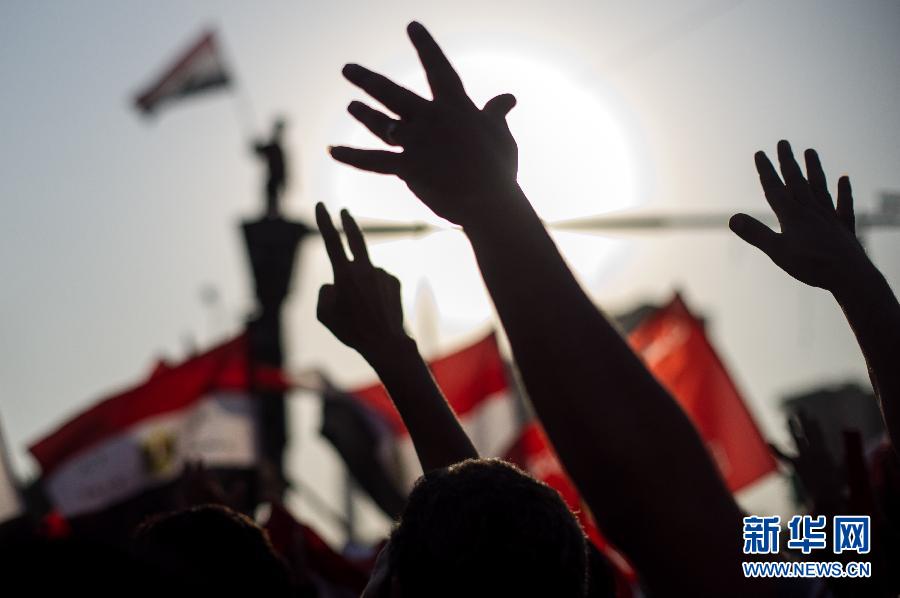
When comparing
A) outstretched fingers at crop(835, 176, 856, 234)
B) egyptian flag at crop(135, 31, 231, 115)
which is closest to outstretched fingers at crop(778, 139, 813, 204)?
outstretched fingers at crop(835, 176, 856, 234)

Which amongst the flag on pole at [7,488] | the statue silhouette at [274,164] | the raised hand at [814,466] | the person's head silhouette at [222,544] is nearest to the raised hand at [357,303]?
the person's head silhouette at [222,544]

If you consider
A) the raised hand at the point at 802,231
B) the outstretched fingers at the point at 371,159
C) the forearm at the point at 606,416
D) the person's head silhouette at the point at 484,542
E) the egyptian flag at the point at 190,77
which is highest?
the egyptian flag at the point at 190,77

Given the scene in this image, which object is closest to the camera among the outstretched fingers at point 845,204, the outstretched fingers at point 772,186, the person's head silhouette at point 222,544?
the outstretched fingers at point 772,186

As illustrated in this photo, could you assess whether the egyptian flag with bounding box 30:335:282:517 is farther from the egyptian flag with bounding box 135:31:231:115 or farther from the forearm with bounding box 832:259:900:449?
the forearm with bounding box 832:259:900:449

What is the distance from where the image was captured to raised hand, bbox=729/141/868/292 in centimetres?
156

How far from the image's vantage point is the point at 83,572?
3.94 feet

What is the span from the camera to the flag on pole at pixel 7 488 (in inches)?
85.7

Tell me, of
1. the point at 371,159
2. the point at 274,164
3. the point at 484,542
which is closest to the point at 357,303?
the point at 371,159

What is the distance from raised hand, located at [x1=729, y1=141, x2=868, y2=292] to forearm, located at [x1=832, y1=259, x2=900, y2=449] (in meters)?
0.02

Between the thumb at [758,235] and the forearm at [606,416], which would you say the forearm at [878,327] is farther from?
the forearm at [606,416]

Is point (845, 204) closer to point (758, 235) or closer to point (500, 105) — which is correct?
point (758, 235)

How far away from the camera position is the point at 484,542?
146 centimetres

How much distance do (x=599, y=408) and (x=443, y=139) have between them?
548 mm

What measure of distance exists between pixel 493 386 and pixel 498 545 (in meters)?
7.77
